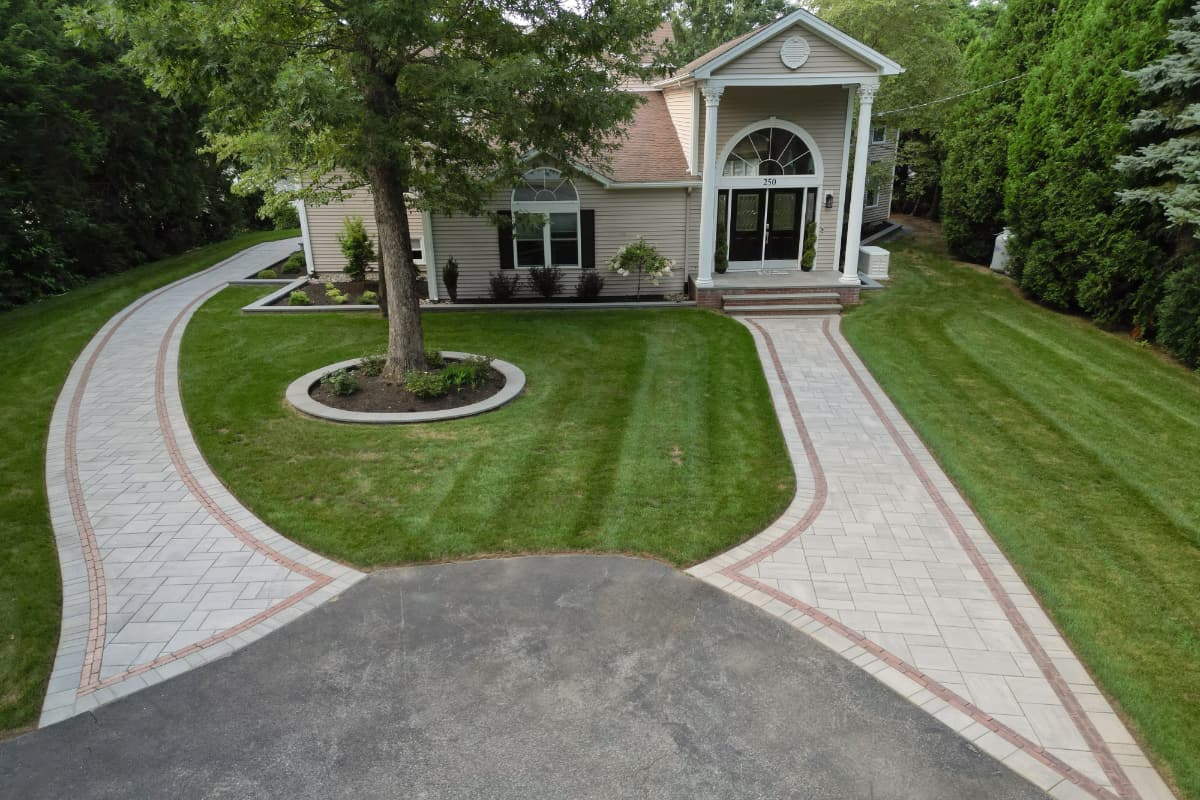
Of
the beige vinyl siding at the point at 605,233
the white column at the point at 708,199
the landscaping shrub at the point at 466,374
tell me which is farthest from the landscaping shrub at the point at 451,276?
the white column at the point at 708,199

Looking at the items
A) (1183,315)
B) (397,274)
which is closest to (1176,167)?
(1183,315)

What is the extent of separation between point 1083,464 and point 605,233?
36.6ft

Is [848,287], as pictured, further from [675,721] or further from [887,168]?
[675,721]

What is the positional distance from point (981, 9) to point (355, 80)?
34.2m

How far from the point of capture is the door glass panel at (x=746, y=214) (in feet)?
59.2

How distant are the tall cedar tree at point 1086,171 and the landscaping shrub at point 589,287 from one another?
9.62m

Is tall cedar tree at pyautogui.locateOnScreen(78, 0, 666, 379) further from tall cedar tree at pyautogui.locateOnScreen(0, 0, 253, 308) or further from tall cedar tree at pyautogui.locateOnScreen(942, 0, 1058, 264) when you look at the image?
tall cedar tree at pyautogui.locateOnScreen(942, 0, 1058, 264)

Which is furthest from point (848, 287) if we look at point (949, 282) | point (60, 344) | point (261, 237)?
point (261, 237)

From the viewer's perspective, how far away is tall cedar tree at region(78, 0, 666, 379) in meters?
8.45

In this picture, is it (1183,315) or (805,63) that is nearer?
(1183,315)

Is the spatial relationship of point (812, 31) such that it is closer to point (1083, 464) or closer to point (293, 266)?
point (1083, 464)

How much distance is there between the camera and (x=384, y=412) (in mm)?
10531

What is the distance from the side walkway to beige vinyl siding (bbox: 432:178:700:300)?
770 centimetres

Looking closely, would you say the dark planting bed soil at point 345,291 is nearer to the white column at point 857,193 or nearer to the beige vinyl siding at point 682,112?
the beige vinyl siding at point 682,112
